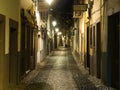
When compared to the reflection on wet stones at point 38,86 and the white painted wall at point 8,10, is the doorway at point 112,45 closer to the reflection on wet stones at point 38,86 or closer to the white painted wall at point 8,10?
the reflection on wet stones at point 38,86

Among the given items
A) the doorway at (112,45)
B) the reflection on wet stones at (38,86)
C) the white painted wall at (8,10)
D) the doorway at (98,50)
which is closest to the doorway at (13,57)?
the white painted wall at (8,10)

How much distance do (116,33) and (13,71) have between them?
484 centimetres

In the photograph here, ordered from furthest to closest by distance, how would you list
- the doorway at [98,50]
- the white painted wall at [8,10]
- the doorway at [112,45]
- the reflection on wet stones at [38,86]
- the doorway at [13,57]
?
the doorway at [98,50] < the doorway at [13,57] < the doorway at [112,45] < the reflection on wet stones at [38,86] < the white painted wall at [8,10]

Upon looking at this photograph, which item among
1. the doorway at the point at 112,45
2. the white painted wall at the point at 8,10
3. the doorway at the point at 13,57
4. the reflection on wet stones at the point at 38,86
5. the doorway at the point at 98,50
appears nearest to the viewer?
the white painted wall at the point at 8,10

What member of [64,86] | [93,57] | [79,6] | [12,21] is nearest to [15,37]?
[12,21]

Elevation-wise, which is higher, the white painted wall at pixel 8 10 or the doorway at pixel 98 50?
the white painted wall at pixel 8 10

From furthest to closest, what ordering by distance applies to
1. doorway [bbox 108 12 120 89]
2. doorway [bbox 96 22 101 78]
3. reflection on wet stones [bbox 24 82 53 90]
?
doorway [bbox 96 22 101 78] < doorway [bbox 108 12 120 89] < reflection on wet stones [bbox 24 82 53 90]

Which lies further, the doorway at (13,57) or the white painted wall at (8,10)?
the doorway at (13,57)

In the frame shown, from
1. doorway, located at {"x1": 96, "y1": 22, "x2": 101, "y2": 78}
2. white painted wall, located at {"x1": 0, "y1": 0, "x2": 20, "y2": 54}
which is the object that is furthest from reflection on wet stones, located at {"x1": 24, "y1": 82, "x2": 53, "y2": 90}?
doorway, located at {"x1": 96, "y1": 22, "x2": 101, "y2": 78}

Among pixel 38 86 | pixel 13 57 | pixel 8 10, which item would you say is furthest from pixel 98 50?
pixel 8 10

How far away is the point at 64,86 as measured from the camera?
41.1 feet

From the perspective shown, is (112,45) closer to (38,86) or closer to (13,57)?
(38,86)

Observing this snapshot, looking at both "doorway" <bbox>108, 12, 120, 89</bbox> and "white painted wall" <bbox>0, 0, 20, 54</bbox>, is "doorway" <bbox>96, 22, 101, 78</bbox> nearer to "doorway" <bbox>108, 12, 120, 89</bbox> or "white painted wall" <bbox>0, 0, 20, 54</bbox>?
"doorway" <bbox>108, 12, 120, 89</bbox>

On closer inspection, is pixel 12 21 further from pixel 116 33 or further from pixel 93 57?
pixel 93 57
